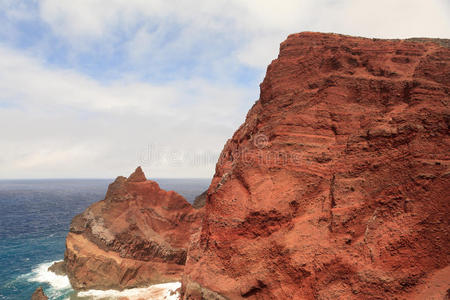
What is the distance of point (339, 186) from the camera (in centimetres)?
1477

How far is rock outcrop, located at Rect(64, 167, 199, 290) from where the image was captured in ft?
107

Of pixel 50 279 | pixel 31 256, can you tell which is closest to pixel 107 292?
pixel 50 279

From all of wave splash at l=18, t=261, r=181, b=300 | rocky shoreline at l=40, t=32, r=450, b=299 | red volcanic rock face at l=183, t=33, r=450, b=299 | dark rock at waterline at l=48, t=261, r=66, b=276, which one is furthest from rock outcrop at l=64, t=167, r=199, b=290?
red volcanic rock face at l=183, t=33, r=450, b=299

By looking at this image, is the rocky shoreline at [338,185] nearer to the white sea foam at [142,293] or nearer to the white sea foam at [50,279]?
the white sea foam at [142,293]

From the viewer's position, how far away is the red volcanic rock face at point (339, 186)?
39.9 ft

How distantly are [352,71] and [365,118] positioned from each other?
4060 mm

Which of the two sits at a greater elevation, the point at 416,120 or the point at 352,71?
the point at 352,71

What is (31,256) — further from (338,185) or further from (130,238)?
(338,185)

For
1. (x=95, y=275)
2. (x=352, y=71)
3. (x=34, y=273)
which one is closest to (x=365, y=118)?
(x=352, y=71)

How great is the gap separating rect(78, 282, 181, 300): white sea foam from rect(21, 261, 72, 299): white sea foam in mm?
2777

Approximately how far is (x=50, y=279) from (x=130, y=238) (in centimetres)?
1135

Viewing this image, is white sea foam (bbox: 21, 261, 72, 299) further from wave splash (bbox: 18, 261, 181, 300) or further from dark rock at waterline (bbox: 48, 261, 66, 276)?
dark rock at waterline (bbox: 48, 261, 66, 276)

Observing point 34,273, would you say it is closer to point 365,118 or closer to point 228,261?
point 228,261

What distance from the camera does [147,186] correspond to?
4228 centimetres
